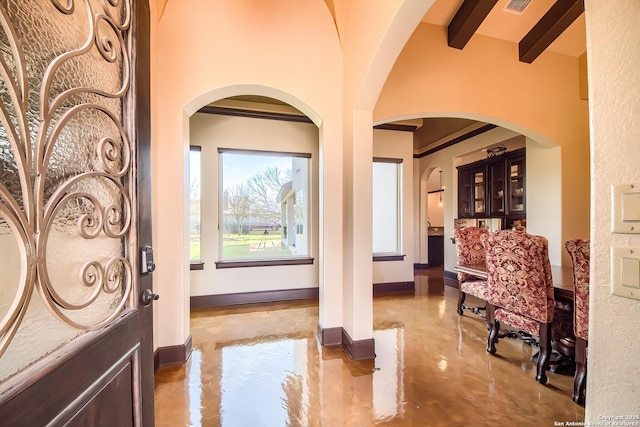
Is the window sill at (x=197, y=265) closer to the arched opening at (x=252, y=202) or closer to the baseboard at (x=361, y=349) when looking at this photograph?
the arched opening at (x=252, y=202)

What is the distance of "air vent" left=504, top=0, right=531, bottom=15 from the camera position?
105 inches

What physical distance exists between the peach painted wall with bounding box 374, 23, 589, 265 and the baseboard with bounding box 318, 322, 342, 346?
2251 mm

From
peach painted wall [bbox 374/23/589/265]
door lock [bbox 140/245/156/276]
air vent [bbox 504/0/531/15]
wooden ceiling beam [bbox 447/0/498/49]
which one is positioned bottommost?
door lock [bbox 140/245/156/276]

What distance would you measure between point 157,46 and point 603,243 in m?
3.06

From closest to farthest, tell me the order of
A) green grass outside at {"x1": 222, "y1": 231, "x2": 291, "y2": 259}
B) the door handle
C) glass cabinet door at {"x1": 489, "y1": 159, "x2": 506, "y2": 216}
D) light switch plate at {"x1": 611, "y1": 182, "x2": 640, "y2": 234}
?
1. light switch plate at {"x1": 611, "y1": 182, "x2": 640, "y2": 234}
2. the door handle
3. green grass outside at {"x1": 222, "y1": 231, "x2": 291, "y2": 259}
4. glass cabinet door at {"x1": 489, "y1": 159, "x2": 506, "y2": 216}

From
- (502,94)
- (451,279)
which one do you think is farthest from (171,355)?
(451,279)

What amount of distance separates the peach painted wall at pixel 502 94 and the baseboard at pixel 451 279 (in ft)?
5.81

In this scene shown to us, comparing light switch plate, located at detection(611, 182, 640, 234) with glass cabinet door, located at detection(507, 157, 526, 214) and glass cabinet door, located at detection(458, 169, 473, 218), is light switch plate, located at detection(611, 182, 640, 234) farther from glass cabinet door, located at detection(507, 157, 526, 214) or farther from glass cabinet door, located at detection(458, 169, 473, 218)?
glass cabinet door, located at detection(458, 169, 473, 218)

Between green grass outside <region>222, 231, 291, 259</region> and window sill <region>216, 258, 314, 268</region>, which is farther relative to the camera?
green grass outside <region>222, 231, 291, 259</region>

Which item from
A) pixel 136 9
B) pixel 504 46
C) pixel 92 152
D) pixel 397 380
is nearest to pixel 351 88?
pixel 136 9

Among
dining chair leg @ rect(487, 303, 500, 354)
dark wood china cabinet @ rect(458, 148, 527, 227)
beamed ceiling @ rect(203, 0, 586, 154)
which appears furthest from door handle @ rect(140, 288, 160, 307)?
dark wood china cabinet @ rect(458, 148, 527, 227)

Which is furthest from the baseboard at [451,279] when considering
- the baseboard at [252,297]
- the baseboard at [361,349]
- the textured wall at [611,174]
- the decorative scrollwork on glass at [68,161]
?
the decorative scrollwork on glass at [68,161]

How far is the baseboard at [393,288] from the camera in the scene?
Answer: 4276 millimetres

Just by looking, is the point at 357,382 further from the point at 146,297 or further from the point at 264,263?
the point at 264,263
